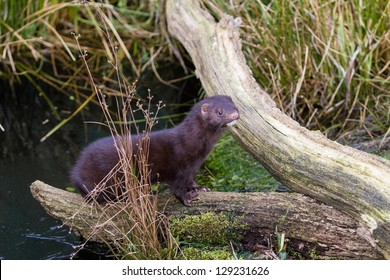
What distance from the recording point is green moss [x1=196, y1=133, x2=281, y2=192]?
18.6 ft

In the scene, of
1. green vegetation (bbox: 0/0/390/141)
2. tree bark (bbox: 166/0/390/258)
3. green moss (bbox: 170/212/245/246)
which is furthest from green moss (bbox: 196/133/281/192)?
green moss (bbox: 170/212/245/246)

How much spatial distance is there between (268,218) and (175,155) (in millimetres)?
762

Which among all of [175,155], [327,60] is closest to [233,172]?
[175,155]

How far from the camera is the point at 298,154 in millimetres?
4320

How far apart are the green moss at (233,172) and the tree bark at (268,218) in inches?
37.1

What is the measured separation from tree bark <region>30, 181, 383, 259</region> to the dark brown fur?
4.6 inches

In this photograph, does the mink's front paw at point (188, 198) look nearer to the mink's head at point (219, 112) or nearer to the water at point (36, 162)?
the mink's head at point (219, 112)

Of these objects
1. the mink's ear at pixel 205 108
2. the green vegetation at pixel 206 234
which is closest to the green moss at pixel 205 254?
the green vegetation at pixel 206 234

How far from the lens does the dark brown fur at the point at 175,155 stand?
4734 mm

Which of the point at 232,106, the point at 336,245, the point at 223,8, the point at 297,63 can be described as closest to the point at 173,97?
the point at 223,8

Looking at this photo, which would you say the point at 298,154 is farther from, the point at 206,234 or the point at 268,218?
the point at 206,234

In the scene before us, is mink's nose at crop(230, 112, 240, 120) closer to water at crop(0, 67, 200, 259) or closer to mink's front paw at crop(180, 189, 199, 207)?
mink's front paw at crop(180, 189, 199, 207)

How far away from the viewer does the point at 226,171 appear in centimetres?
596

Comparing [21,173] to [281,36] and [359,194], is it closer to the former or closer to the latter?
[281,36]
